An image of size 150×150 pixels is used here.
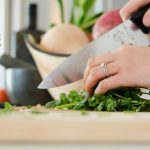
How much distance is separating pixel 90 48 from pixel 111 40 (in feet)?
0.15

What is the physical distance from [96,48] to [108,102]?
256 millimetres

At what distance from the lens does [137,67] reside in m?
0.69

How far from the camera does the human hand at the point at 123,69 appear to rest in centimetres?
69

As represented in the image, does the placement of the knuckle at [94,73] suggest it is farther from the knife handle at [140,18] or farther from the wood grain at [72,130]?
the wood grain at [72,130]

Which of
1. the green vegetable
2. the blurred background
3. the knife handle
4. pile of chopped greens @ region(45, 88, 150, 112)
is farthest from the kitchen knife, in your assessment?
the green vegetable

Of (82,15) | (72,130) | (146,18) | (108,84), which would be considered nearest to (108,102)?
(108,84)

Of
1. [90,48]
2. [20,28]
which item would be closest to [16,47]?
[20,28]

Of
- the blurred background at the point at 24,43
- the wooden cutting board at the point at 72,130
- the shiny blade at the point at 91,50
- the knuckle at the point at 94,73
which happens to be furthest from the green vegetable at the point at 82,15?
the wooden cutting board at the point at 72,130

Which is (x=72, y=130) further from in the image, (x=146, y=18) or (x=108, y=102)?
(x=146, y=18)

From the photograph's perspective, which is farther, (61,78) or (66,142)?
(61,78)

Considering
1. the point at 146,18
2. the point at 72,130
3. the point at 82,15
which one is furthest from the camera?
the point at 82,15

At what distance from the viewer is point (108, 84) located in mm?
686

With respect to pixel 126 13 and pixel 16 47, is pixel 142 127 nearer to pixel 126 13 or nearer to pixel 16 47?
pixel 126 13

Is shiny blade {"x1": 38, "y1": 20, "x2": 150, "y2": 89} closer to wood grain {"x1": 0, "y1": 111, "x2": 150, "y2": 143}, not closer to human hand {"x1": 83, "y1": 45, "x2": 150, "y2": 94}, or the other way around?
human hand {"x1": 83, "y1": 45, "x2": 150, "y2": 94}
